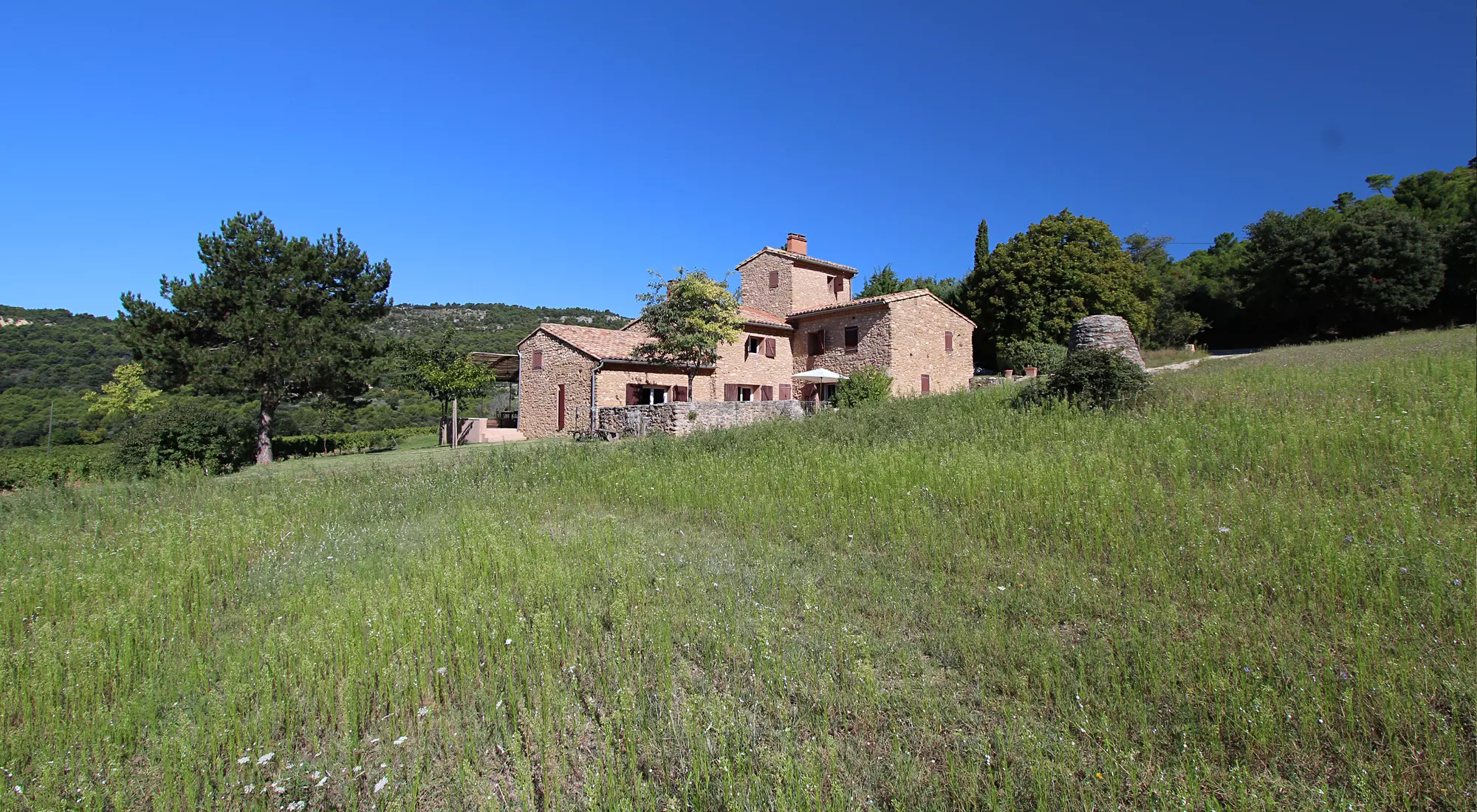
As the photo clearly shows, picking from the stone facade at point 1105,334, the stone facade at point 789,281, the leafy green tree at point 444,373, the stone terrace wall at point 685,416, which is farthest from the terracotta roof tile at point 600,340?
the stone facade at point 1105,334

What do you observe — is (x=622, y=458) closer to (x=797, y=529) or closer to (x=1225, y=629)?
(x=797, y=529)

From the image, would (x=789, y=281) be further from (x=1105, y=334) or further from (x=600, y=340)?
(x=1105, y=334)

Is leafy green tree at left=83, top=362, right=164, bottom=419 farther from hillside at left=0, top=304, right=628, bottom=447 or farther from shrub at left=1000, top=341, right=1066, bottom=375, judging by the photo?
shrub at left=1000, top=341, right=1066, bottom=375

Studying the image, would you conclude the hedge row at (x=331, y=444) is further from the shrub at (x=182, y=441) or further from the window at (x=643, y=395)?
the window at (x=643, y=395)

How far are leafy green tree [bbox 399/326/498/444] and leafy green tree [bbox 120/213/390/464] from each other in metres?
2.44

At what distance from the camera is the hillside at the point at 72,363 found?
94.9 feet

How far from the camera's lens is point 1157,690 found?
264 centimetres

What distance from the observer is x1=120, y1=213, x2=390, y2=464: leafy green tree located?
17859mm

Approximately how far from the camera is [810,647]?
319cm

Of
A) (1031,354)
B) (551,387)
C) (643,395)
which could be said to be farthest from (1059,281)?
(551,387)

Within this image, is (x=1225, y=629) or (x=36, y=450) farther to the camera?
(x=36, y=450)

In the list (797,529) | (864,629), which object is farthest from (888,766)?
(797,529)

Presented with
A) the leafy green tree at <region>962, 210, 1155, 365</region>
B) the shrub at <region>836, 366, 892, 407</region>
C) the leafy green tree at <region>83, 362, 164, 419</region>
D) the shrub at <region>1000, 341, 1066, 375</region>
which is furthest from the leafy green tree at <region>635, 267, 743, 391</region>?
the leafy green tree at <region>83, 362, 164, 419</region>

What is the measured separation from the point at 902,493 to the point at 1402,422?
18.3ft
